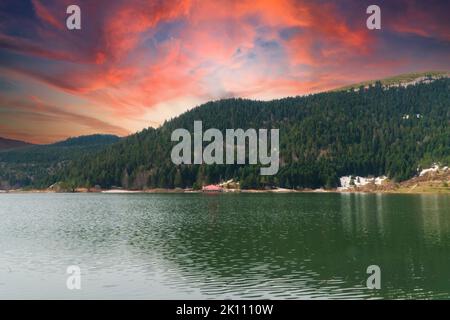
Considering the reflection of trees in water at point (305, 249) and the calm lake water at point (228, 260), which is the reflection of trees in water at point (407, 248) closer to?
the reflection of trees in water at point (305, 249)

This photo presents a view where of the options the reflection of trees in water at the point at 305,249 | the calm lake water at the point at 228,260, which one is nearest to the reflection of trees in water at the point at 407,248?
the reflection of trees in water at the point at 305,249

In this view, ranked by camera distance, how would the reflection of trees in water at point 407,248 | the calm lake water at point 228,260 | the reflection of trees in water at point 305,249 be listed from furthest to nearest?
1. the reflection of trees in water at point 305,249
2. the reflection of trees in water at point 407,248
3. the calm lake water at point 228,260

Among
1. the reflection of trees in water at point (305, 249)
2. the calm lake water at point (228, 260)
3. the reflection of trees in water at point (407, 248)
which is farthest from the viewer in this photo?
the reflection of trees in water at point (305, 249)

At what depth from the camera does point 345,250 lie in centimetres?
6606

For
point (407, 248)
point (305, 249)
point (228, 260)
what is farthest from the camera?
point (305, 249)

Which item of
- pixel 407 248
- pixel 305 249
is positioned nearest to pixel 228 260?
pixel 305 249

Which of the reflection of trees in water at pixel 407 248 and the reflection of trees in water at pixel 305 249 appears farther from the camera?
the reflection of trees in water at pixel 305 249

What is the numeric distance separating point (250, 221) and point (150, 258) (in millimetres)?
49906

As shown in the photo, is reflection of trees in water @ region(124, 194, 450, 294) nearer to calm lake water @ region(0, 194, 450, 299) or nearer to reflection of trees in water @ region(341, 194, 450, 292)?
reflection of trees in water @ region(341, 194, 450, 292)

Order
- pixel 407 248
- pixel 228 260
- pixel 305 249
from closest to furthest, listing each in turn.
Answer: pixel 228 260 → pixel 407 248 → pixel 305 249

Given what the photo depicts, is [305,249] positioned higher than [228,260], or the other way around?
[305,249]

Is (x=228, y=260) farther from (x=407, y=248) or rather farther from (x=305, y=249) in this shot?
(x=407, y=248)
